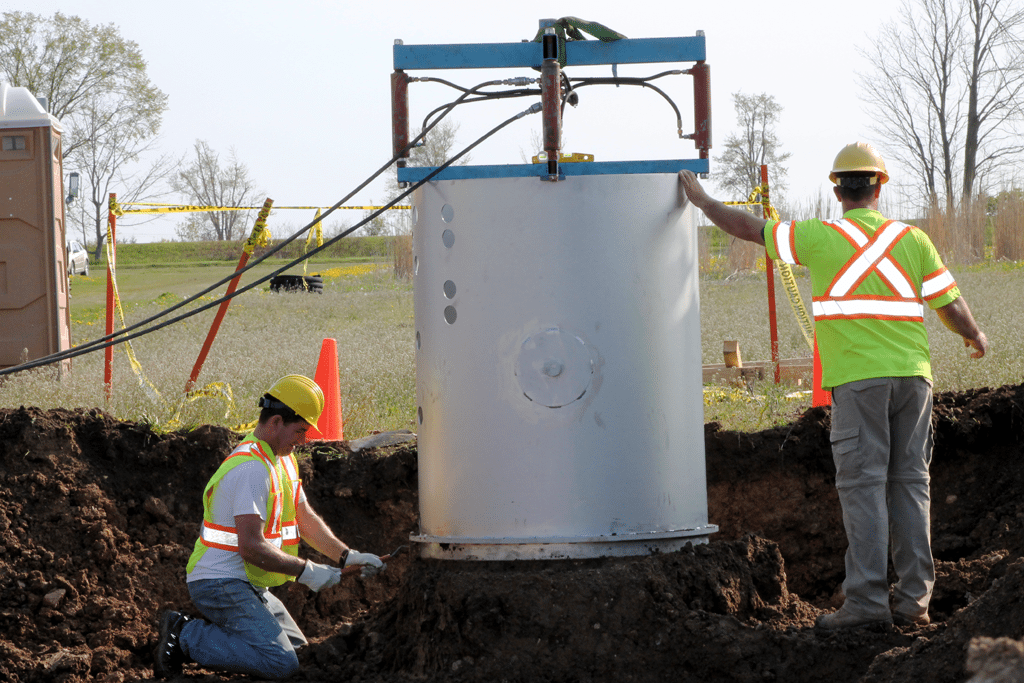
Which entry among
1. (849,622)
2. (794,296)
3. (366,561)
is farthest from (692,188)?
(794,296)

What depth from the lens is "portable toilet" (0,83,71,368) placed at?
9.07 m

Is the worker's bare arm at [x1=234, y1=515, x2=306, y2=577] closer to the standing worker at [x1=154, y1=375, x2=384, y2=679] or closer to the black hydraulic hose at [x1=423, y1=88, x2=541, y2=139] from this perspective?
the standing worker at [x1=154, y1=375, x2=384, y2=679]

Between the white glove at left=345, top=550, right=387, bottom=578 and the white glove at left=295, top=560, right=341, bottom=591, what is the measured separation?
0.52ft

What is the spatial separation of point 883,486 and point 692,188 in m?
1.43

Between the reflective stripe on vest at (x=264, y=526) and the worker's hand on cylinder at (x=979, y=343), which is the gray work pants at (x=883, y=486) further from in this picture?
the reflective stripe on vest at (x=264, y=526)

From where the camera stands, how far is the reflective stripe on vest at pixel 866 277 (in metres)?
4.01

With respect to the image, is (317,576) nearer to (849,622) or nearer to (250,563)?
(250,563)

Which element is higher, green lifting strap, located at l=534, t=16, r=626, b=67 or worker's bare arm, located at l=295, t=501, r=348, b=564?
green lifting strap, located at l=534, t=16, r=626, b=67

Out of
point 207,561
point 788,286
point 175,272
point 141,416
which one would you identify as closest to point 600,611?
point 207,561

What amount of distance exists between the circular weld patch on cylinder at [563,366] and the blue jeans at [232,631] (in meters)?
0.94

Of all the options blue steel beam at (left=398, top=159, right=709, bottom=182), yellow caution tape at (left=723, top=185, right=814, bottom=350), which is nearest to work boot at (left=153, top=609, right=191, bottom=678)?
blue steel beam at (left=398, top=159, right=709, bottom=182)

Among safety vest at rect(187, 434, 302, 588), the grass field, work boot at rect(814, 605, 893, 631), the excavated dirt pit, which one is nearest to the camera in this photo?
the excavated dirt pit

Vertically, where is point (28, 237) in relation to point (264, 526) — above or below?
above

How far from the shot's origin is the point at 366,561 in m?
4.37
